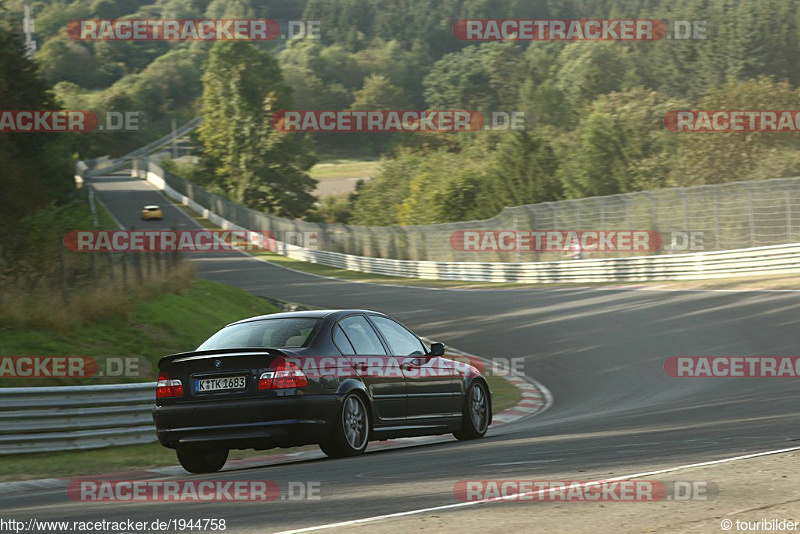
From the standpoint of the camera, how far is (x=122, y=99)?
535 feet

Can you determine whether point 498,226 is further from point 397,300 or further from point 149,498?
point 149,498

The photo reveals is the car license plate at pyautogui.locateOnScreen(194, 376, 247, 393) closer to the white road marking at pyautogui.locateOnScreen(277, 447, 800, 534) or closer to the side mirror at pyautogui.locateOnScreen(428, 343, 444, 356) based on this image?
the side mirror at pyautogui.locateOnScreen(428, 343, 444, 356)

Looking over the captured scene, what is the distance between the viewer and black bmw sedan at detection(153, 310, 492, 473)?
9.45 m

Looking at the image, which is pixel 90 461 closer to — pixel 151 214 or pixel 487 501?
pixel 487 501

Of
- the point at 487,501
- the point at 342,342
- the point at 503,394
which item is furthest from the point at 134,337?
the point at 487,501

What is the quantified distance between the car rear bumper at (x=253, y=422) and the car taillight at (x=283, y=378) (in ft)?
0.37

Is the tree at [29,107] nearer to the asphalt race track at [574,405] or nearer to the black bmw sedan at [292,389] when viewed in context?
the asphalt race track at [574,405]

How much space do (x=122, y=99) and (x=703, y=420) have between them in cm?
16002

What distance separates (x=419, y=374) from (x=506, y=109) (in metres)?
142

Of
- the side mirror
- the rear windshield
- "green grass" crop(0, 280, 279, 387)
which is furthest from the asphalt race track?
"green grass" crop(0, 280, 279, 387)

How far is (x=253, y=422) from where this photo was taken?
31.0ft

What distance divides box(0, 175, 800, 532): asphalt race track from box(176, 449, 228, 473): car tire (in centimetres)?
49

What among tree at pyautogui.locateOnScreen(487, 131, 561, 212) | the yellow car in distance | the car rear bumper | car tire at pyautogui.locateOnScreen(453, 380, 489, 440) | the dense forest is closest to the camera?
the car rear bumper

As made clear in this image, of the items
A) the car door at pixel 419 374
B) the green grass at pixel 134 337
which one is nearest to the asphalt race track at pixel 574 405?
the car door at pixel 419 374
